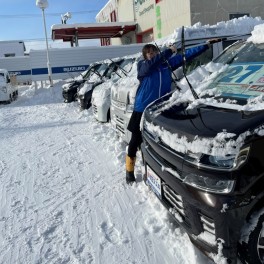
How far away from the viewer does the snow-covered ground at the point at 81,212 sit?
306 centimetres

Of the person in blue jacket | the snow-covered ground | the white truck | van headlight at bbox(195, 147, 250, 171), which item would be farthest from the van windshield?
the white truck

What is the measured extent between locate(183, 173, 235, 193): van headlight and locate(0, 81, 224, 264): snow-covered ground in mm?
817

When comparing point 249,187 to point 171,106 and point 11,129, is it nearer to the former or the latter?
point 171,106

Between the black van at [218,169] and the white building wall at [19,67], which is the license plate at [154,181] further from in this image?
the white building wall at [19,67]

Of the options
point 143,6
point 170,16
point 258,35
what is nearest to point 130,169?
point 258,35

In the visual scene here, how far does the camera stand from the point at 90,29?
2700cm

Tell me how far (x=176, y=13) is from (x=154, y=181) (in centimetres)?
1663

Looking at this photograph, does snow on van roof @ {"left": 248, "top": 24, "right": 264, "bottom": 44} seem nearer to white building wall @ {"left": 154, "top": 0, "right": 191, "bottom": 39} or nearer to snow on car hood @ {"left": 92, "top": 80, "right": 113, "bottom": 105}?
snow on car hood @ {"left": 92, "top": 80, "right": 113, "bottom": 105}

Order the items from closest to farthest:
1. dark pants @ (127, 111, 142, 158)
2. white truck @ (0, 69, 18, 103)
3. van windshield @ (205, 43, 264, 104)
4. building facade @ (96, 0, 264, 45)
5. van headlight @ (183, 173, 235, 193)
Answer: van headlight @ (183, 173, 235, 193) < van windshield @ (205, 43, 264, 104) < dark pants @ (127, 111, 142, 158) < white truck @ (0, 69, 18, 103) < building facade @ (96, 0, 264, 45)

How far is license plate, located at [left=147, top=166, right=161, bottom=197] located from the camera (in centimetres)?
309

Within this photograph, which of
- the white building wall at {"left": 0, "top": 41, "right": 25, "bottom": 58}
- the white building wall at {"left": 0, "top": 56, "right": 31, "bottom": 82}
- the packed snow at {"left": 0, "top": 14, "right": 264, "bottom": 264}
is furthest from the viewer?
the white building wall at {"left": 0, "top": 41, "right": 25, "bottom": 58}

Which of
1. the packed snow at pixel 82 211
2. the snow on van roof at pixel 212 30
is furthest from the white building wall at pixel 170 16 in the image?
the packed snow at pixel 82 211

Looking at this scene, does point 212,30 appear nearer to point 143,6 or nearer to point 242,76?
point 242,76

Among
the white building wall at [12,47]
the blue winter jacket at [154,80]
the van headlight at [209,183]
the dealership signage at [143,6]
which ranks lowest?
the van headlight at [209,183]
